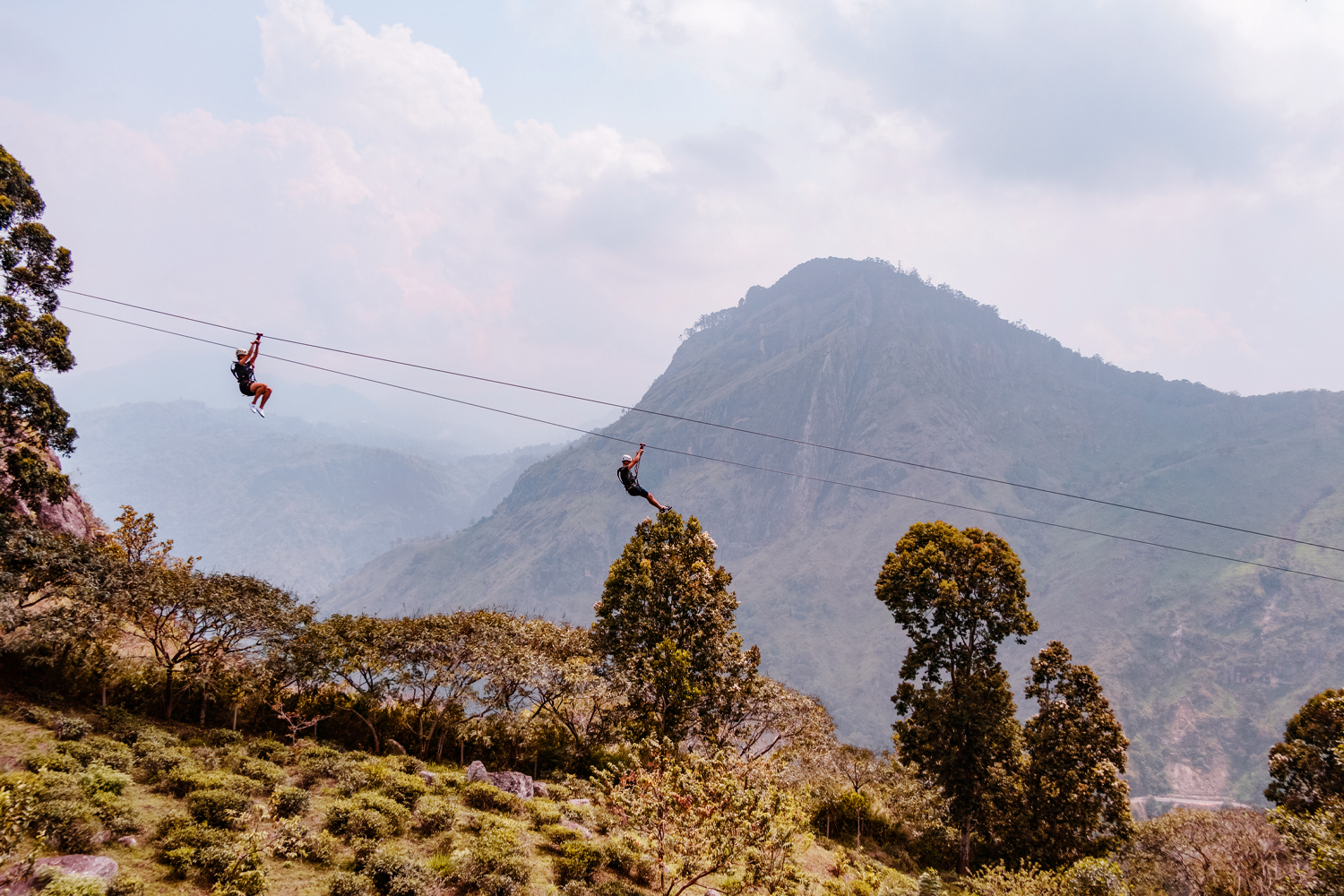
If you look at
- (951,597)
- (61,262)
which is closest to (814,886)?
(951,597)

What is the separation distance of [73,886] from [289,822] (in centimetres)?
474

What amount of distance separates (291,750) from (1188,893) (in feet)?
105

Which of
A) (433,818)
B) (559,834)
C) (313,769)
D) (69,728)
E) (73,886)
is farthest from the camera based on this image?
(313,769)

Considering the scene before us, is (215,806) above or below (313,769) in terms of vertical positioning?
above

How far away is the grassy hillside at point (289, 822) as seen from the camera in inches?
519

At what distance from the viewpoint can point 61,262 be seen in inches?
1033

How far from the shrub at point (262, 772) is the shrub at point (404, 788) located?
3.09 m

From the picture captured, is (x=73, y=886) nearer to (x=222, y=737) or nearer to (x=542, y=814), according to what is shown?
(x=222, y=737)

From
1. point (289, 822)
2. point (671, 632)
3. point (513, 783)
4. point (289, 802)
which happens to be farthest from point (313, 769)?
point (671, 632)

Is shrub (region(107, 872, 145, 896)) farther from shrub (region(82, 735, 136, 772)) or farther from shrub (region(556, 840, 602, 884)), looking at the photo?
shrub (region(556, 840, 602, 884))

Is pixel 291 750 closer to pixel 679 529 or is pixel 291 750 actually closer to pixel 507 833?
pixel 507 833

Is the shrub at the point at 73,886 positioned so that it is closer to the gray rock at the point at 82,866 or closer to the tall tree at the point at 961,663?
the gray rock at the point at 82,866

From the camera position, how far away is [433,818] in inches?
684

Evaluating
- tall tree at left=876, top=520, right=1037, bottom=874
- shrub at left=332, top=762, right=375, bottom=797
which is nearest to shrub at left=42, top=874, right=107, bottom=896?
shrub at left=332, top=762, right=375, bottom=797
